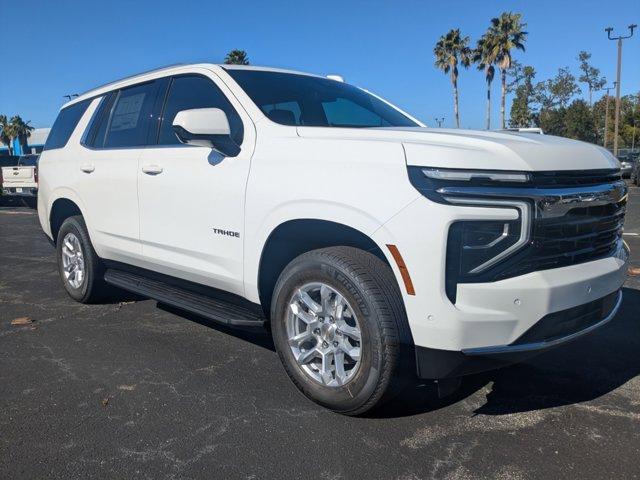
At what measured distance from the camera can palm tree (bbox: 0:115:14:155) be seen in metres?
69.0

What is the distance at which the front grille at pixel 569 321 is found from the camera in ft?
8.76

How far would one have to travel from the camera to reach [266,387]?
354 centimetres

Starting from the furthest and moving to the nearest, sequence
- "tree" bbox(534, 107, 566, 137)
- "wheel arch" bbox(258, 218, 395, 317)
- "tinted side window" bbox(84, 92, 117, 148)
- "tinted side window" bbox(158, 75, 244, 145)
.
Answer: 1. "tree" bbox(534, 107, 566, 137)
2. "tinted side window" bbox(84, 92, 117, 148)
3. "tinted side window" bbox(158, 75, 244, 145)
4. "wheel arch" bbox(258, 218, 395, 317)

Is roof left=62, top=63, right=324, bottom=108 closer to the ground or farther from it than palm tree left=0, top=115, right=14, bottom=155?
closer to the ground

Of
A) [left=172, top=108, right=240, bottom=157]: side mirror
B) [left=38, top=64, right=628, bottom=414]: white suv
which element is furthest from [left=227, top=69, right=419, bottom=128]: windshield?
[left=172, top=108, right=240, bottom=157]: side mirror

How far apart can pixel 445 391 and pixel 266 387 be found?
1201 millimetres

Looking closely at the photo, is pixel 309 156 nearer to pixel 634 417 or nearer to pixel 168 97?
pixel 168 97

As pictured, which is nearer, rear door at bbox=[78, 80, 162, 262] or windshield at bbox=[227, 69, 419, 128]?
windshield at bbox=[227, 69, 419, 128]

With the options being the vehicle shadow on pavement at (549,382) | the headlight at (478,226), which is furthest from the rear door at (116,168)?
the headlight at (478,226)

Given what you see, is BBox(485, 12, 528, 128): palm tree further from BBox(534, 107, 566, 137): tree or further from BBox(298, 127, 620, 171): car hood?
BBox(298, 127, 620, 171): car hood

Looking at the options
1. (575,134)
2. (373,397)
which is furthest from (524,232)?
(575,134)

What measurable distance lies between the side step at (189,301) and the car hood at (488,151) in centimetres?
123

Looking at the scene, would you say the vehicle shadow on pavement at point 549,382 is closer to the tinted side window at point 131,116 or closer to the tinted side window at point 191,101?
the tinted side window at point 191,101

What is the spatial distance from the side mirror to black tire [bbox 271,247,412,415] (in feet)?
2.99
